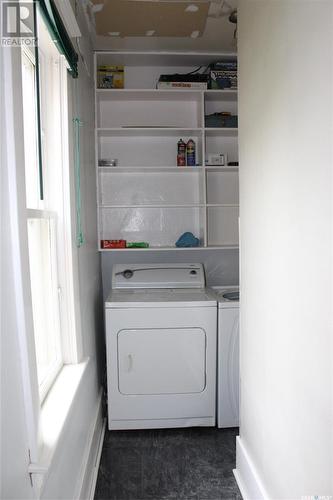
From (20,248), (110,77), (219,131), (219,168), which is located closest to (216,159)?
(219,168)

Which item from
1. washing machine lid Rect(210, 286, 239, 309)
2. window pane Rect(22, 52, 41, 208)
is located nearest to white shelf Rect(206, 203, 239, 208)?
washing machine lid Rect(210, 286, 239, 309)

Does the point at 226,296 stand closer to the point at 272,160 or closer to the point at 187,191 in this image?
the point at 187,191

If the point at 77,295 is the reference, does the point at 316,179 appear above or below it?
above

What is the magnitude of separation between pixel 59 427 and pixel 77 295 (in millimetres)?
656

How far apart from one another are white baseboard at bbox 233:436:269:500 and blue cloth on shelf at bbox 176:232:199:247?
132cm

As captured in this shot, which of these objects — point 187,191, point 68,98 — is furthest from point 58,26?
point 187,191

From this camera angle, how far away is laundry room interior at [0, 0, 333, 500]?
36.7 inches

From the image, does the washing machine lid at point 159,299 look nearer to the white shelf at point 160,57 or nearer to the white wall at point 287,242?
the white wall at point 287,242

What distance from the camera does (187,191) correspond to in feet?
9.20

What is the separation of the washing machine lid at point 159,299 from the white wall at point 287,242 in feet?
1.76

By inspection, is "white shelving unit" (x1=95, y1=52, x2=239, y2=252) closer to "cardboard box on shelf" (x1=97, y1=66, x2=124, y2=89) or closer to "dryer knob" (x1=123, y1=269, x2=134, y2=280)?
"cardboard box on shelf" (x1=97, y1=66, x2=124, y2=89)

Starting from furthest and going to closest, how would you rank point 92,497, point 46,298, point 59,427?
point 92,497 < point 46,298 < point 59,427

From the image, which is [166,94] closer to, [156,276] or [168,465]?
[156,276]

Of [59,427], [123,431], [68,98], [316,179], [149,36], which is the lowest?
[123,431]
